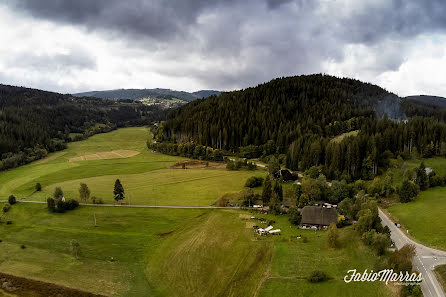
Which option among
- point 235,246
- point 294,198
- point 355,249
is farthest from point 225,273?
point 294,198

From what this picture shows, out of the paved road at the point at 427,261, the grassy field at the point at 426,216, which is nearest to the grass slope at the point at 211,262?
the paved road at the point at 427,261

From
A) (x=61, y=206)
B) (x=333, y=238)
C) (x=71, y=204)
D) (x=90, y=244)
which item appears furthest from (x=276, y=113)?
(x=90, y=244)

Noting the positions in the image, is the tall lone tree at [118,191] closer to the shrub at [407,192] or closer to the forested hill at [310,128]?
the forested hill at [310,128]

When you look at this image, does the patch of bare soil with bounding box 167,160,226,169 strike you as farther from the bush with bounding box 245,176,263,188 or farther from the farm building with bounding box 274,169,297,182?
the bush with bounding box 245,176,263,188

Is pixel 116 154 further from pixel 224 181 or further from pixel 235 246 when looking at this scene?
pixel 235 246

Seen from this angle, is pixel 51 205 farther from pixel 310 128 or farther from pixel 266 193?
pixel 310 128

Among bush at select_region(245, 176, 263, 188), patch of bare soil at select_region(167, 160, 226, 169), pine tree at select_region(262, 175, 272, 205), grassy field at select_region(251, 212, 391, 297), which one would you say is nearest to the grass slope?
grassy field at select_region(251, 212, 391, 297)
